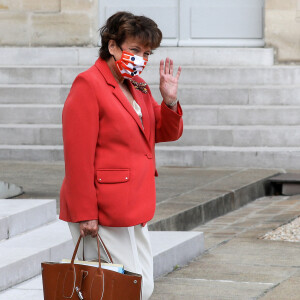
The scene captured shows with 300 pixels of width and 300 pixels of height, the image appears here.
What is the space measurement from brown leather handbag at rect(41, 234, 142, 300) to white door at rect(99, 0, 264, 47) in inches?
390

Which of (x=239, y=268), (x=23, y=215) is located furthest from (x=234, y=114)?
(x=23, y=215)

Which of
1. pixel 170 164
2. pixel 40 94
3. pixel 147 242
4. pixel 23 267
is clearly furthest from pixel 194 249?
pixel 40 94

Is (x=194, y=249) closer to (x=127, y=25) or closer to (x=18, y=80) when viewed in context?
(x=127, y=25)

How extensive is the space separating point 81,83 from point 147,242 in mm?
839

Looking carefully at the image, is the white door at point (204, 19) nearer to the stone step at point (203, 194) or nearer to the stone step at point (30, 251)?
the stone step at point (203, 194)

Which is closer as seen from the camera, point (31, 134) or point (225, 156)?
point (225, 156)

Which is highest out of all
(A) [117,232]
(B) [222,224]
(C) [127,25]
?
(C) [127,25]

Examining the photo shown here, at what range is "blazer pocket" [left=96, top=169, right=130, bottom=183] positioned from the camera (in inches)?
169

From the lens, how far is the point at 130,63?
4.33 metres

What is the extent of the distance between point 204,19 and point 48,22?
2285 millimetres

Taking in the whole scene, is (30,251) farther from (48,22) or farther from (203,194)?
(48,22)

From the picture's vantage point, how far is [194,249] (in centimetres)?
713

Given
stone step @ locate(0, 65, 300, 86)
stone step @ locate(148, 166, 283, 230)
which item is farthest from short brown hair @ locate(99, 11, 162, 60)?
stone step @ locate(0, 65, 300, 86)

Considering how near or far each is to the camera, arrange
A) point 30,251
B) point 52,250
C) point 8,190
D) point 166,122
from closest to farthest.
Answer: point 166,122 < point 30,251 < point 52,250 < point 8,190
